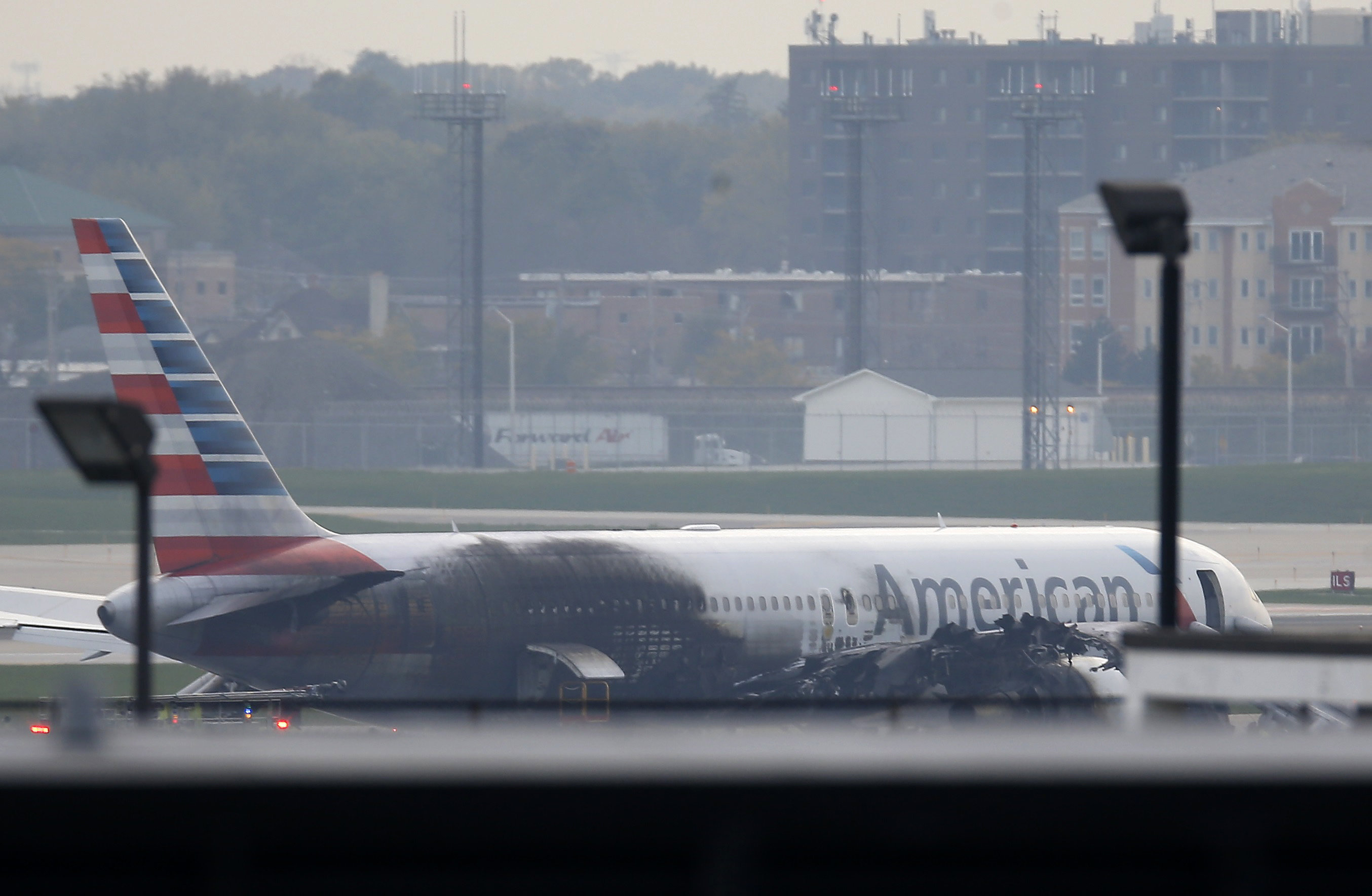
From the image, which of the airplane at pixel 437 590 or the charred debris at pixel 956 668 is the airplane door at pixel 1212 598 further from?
the airplane at pixel 437 590

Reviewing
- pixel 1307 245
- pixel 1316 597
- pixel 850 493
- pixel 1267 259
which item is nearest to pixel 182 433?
pixel 1316 597

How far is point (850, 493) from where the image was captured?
118 m

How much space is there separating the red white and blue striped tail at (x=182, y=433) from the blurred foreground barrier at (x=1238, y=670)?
25841 millimetres

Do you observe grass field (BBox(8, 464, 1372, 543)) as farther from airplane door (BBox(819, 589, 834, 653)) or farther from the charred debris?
airplane door (BBox(819, 589, 834, 653))

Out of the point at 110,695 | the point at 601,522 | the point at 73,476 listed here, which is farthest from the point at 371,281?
the point at 110,695

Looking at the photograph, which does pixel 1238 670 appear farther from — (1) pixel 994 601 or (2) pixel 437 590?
(1) pixel 994 601

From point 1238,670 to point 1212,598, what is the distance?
105 feet

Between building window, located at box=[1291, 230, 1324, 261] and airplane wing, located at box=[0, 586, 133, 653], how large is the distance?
150 meters

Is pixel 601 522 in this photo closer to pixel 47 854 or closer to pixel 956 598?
pixel 956 598

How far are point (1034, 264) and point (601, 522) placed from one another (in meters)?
39.3

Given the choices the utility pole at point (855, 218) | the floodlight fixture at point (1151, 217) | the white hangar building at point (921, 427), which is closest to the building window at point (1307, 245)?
the white hangar building at point (921, 427)

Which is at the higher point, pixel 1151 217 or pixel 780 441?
pixel 1151 217

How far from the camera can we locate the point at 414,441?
13912cm

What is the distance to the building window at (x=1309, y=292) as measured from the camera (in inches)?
6890
